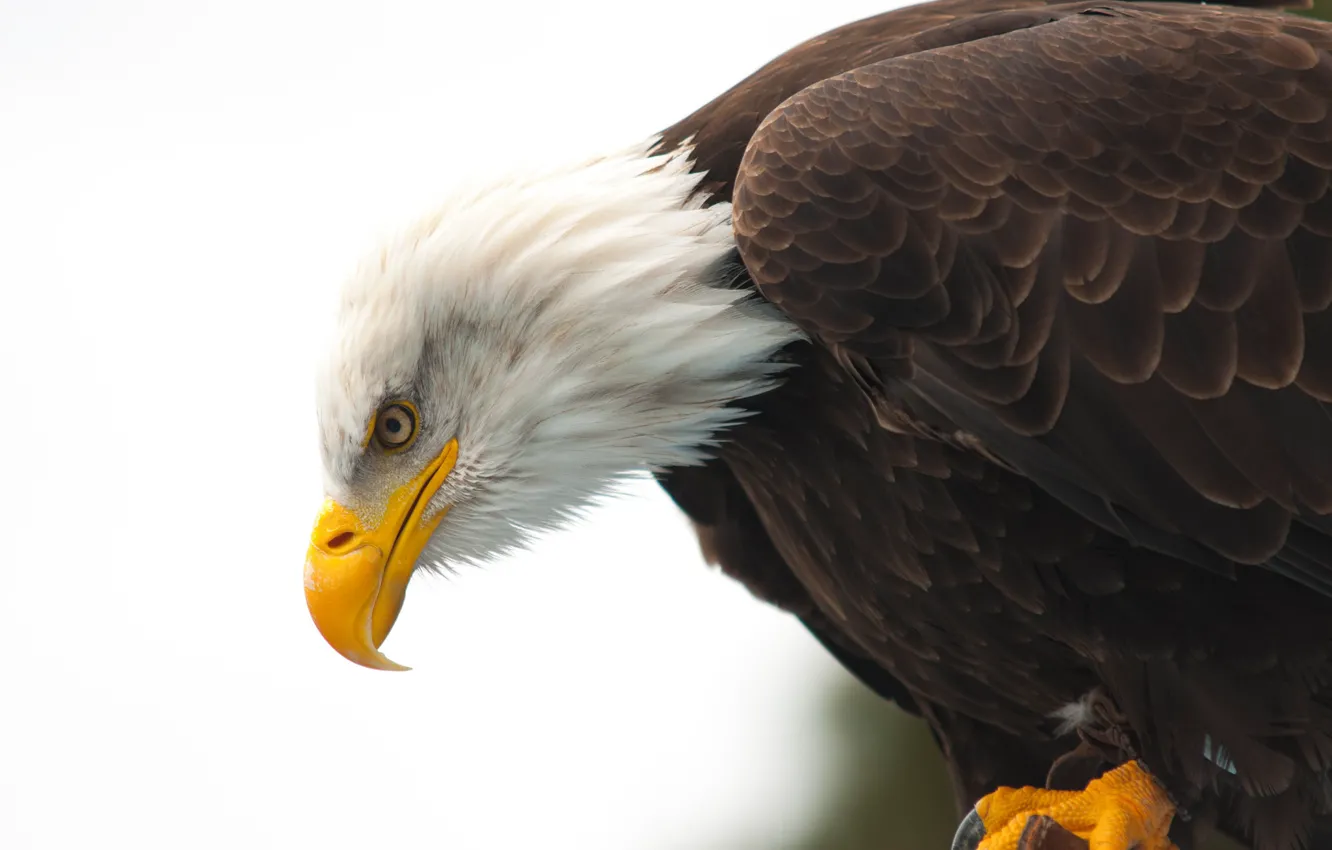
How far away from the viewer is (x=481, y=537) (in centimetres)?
328

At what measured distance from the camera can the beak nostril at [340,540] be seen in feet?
10.4

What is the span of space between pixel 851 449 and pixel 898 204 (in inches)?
21.0

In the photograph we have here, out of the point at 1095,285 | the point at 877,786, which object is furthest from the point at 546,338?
the point at 877,786

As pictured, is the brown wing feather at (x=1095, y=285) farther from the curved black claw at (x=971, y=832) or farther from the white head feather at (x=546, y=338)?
the curved black claw at (x=971, y=832)

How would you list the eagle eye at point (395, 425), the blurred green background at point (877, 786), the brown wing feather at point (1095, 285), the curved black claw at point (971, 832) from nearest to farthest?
1. the brown wing feather at point (1095, 285)
2. the eagle eye at point (395, 425)
3. the curved black claw at point (971, 832)
4. the blurred green background at point (877, 786)

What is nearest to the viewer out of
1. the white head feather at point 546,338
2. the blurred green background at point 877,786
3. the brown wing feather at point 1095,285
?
the brown wing feather at point 1095,285

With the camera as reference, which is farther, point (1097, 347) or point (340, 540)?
point (340, 540)

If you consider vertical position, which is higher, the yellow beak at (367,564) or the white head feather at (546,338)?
the white head feather at (546,338)

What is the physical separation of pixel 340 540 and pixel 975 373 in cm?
127

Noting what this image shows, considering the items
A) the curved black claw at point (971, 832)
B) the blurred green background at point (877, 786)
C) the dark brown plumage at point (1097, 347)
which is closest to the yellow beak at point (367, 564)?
the dark brown plumage at point (1097, 347)

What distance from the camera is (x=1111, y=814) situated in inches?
127

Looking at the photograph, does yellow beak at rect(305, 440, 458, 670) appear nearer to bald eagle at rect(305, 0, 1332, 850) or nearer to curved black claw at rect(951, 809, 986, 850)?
bald eagle at rect(305, 0, 1332, 850)

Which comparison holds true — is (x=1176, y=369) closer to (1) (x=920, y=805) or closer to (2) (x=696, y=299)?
(2) (x=696, y=299)

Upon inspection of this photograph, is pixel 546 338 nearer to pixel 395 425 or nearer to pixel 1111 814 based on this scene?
pixel 395 425
